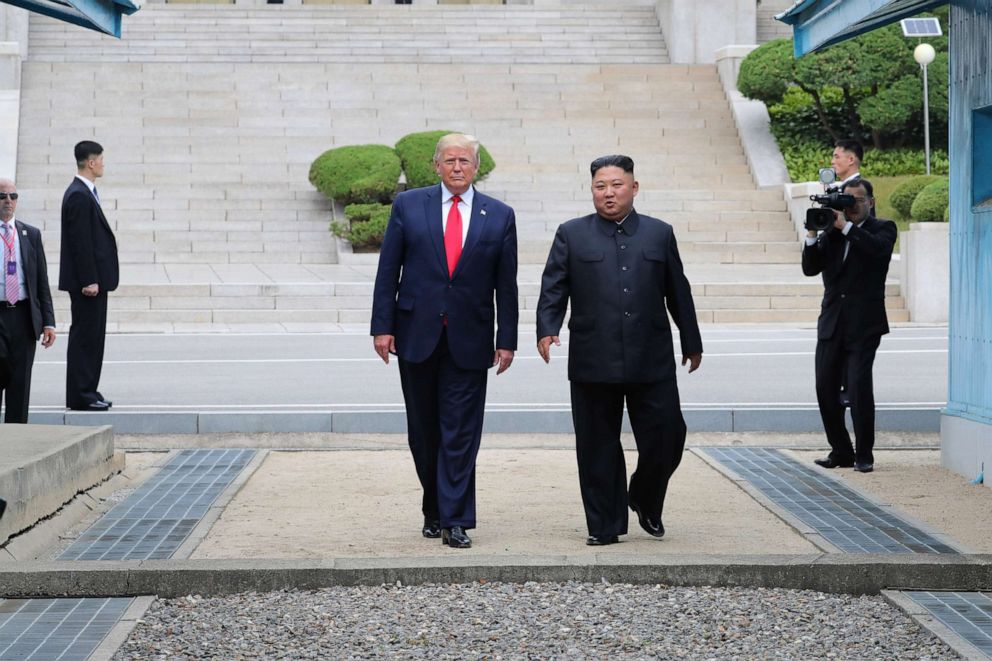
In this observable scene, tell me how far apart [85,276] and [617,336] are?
512 centimetres

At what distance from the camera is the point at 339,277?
2084cm

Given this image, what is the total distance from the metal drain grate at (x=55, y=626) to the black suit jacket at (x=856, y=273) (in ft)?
15.4

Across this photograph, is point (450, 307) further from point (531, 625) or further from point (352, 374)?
point (352, 374)

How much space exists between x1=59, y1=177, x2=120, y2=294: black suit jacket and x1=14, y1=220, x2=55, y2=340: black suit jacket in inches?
25.8

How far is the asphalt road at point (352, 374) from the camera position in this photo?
1170 cm

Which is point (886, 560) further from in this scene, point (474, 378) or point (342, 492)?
point (342, 492)

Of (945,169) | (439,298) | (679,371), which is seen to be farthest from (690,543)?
(945,169)

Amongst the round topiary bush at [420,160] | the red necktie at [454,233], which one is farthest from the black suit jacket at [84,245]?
the round topiary bush at [420,160]

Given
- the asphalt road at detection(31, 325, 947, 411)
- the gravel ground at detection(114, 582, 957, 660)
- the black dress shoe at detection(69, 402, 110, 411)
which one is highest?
the asphalt road at detection(31, 325, 947, 411)

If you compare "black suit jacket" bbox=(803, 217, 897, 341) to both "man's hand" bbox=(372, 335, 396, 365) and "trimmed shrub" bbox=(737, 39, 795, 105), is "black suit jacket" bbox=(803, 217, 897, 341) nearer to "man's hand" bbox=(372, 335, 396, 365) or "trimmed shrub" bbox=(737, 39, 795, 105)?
"man's hand" bbox=(372, 335, 396, 365)

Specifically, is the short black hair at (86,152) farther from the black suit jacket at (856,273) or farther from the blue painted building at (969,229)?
the blue painted building at (969,229)

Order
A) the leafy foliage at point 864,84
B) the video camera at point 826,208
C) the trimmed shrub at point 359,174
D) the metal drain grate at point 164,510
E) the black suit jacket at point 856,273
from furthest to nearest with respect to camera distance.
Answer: the leafy foliage at point 864,84
the trimmed shrub at point 359,174
the black suit jacket at point 856,273
the video camera at point 826,208
the metal drain grate at point 164,510

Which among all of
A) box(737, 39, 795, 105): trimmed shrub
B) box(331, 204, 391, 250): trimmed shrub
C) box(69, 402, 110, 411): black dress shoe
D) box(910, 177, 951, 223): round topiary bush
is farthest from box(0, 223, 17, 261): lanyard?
box(737, 39, 795, 105): trimmed shrub

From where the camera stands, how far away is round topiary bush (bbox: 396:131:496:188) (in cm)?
2359
